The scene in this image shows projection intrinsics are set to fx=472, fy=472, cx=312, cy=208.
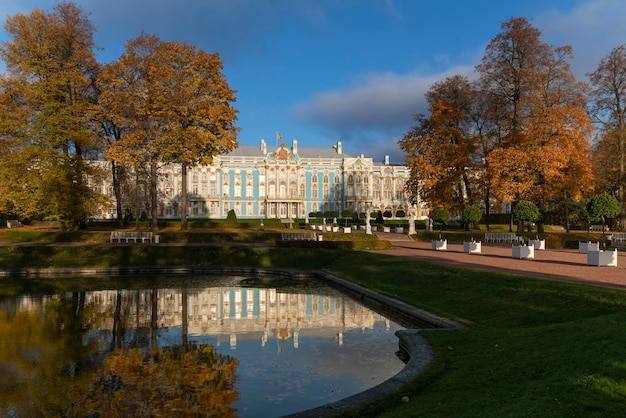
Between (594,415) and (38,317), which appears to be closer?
(594,415)

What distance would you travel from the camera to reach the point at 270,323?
42.5 ft

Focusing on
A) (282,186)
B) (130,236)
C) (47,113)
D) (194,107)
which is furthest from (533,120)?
(282,186)

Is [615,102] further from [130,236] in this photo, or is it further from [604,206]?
[130,236]

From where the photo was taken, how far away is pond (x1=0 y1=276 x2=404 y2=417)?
7.32 metres

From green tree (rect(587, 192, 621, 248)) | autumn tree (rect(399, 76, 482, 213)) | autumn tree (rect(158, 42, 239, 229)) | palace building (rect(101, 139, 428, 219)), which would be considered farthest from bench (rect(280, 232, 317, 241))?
palace building (rect(101, 139, 428, 219))

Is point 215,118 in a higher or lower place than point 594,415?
higher

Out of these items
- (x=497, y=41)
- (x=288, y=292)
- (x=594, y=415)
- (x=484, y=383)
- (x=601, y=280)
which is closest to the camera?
(x=594, y=415)

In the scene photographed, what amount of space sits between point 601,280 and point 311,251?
14591 millimetres

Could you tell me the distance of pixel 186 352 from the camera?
32.7ft

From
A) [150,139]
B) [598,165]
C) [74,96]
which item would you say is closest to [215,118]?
[150,139]

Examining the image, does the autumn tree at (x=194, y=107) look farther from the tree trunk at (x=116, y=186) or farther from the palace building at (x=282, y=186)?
the palace building at (x=282, y=186)

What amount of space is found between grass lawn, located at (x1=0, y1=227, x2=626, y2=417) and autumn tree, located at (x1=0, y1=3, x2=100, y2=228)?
24.9 meters

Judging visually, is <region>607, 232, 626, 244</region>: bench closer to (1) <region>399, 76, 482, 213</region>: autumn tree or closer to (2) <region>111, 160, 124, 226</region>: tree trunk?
(1) <region>399, 76, 482, 213</region>: autumn tree

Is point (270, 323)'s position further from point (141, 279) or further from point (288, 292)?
point (141, 279)
